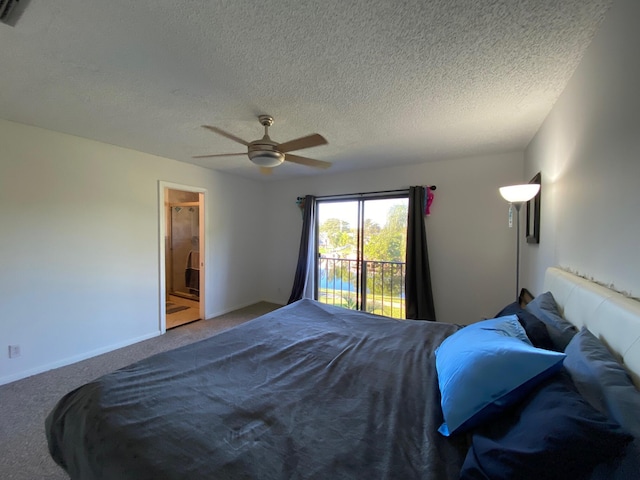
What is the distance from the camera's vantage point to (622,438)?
58 cm

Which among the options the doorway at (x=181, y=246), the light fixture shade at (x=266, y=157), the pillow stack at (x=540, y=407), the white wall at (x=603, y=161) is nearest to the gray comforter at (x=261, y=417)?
the pillow stack at (x=540, y=407)

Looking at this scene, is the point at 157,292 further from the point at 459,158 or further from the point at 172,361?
the point at 459,158

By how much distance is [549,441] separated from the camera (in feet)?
2.14

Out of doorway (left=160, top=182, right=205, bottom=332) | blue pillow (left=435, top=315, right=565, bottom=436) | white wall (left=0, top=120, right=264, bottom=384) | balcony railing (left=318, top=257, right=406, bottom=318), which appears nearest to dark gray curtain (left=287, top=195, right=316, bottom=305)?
balcony railing (left=318, top=257, right=406, bottom=318)

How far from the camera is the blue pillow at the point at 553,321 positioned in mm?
1231

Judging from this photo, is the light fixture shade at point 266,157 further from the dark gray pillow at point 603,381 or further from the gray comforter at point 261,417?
the dark gray pillow at point 603,381

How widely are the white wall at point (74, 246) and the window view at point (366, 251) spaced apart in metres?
2.32

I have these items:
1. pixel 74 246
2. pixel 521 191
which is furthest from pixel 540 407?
pixel 74 246

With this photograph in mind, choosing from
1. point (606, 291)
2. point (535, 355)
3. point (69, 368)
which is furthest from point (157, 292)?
point (606, 291)

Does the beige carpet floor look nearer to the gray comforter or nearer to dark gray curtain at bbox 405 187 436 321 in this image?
the gray comforter

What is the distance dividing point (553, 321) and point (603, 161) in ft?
2.66

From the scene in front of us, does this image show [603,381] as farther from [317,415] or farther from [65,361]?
[65,361]

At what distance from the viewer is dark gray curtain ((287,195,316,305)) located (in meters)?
4.58

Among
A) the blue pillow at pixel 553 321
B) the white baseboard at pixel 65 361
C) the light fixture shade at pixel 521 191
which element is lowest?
the white baseboard at pixel 65 361
